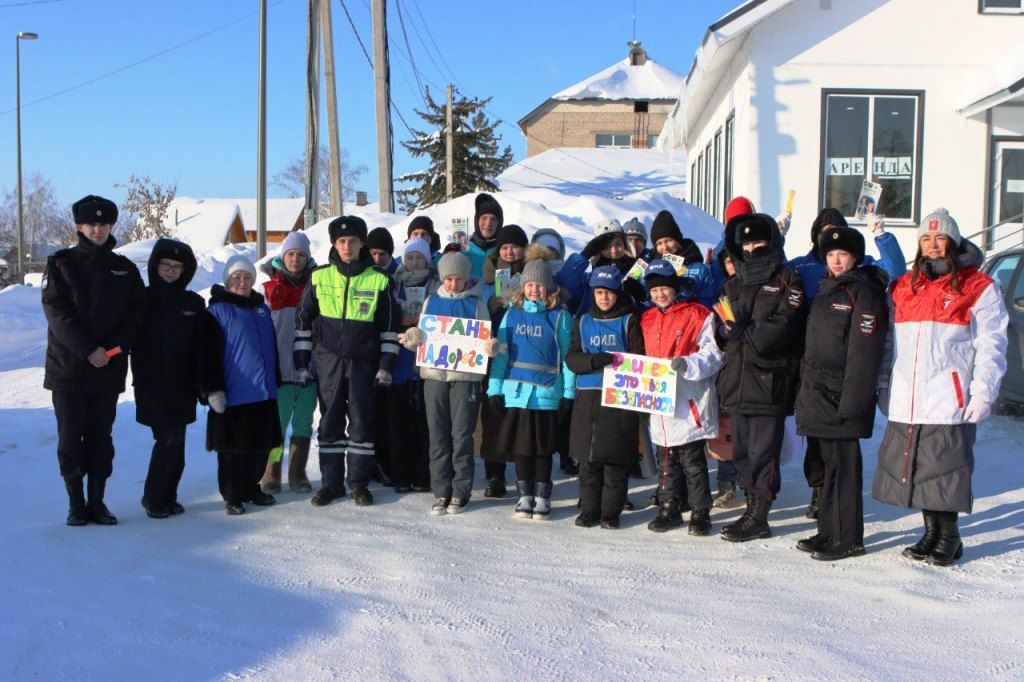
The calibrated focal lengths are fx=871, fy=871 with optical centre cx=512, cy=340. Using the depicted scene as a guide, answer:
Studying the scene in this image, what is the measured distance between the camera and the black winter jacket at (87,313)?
17.5 feet

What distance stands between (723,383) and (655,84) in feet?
168

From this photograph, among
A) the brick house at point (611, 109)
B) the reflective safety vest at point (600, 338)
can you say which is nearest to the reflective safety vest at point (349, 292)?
the reflective safety vest at point (600, 338)

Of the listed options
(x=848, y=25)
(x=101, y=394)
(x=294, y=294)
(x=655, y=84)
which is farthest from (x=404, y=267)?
(x=655, y=84)

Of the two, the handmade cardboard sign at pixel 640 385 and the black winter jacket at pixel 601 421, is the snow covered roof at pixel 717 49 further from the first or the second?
the handmade cardboard sign at pixel 640 385

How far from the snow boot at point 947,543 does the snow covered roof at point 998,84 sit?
8.57 meters

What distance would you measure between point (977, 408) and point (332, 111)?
655 inches

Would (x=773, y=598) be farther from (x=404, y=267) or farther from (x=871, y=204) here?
(x=404, y=267)

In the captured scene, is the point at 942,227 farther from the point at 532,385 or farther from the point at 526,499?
the point at 526,499

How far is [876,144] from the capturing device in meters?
13.1

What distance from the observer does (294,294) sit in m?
6.65

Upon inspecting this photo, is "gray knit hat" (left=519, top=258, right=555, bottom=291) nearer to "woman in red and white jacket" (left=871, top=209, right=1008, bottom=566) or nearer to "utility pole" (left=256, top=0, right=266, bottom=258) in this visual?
"woman in red and white jacket" (left=871, top=209, right=1008, bottom=566)

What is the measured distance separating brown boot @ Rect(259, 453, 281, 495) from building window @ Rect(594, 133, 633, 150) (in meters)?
48.9

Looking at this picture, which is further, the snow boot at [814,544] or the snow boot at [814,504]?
the snow boot at [814,504]

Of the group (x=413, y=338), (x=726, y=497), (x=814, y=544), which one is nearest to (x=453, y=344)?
(x=413, y=338)
